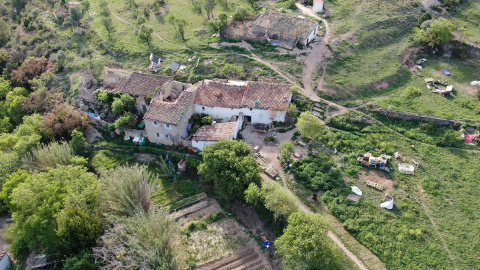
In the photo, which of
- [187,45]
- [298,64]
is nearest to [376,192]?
[298,64]

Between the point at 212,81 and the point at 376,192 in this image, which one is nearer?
the point at 376,192

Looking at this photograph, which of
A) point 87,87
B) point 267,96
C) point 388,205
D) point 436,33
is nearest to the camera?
point 388,205

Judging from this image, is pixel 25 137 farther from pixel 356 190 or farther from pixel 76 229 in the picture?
pixel 356 190

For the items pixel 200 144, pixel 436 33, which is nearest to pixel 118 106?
pixel 200 144

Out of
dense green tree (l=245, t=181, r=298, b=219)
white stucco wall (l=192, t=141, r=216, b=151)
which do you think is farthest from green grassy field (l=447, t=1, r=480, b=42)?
white stucco wall (l=192, t=141, r=216, b=151)

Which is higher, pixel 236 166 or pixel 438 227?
pixel 236 166

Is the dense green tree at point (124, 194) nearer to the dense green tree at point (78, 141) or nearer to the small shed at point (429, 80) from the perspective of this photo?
the dense green tree at point (78, 141)

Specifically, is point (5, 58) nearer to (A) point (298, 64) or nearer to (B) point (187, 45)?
(B) point (187, 45)
